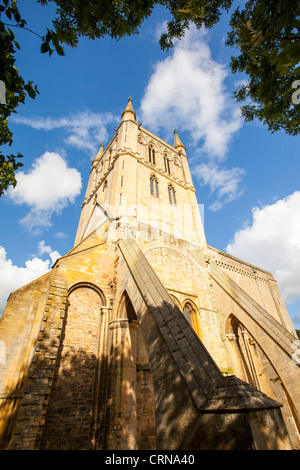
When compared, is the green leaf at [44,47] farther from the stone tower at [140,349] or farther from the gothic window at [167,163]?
the gothic window at [167,163]

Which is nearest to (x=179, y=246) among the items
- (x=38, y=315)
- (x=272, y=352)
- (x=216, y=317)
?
(x=216, y=317)

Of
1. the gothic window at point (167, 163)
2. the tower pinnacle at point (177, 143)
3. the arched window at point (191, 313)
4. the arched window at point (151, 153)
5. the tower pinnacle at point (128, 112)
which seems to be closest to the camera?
the arched window at point (191, 313)

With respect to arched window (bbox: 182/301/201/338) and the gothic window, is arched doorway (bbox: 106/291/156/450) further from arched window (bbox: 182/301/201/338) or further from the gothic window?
the gothic window

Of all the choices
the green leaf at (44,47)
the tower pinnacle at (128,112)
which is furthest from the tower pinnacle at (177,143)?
the green leaf at (44,47)

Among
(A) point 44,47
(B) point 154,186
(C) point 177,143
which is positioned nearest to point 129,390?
(A) point 44,47

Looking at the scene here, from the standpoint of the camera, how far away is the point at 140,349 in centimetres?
859

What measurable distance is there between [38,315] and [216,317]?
896 centimetres

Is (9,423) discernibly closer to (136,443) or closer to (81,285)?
(136,443)

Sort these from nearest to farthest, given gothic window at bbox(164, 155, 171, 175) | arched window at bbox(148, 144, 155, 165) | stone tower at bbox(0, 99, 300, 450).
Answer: stone tower at bbox(0, 99, 300, 450) < arched window at bbox(148, 144, 155, 165) < gothic window at bbox(164, 155, 171, 175)

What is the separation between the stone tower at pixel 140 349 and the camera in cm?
370

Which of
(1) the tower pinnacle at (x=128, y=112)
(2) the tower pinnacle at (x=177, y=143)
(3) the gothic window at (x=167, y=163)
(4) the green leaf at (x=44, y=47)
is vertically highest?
(2) the tower pinnacle at (x=177, y=143)

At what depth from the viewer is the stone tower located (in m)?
3.70

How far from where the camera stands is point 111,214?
12.8 metres

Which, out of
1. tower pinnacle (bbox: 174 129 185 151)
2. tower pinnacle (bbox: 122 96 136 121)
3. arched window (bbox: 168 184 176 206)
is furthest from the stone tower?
tower pinnacle (bbox: 174 129 185 151)
